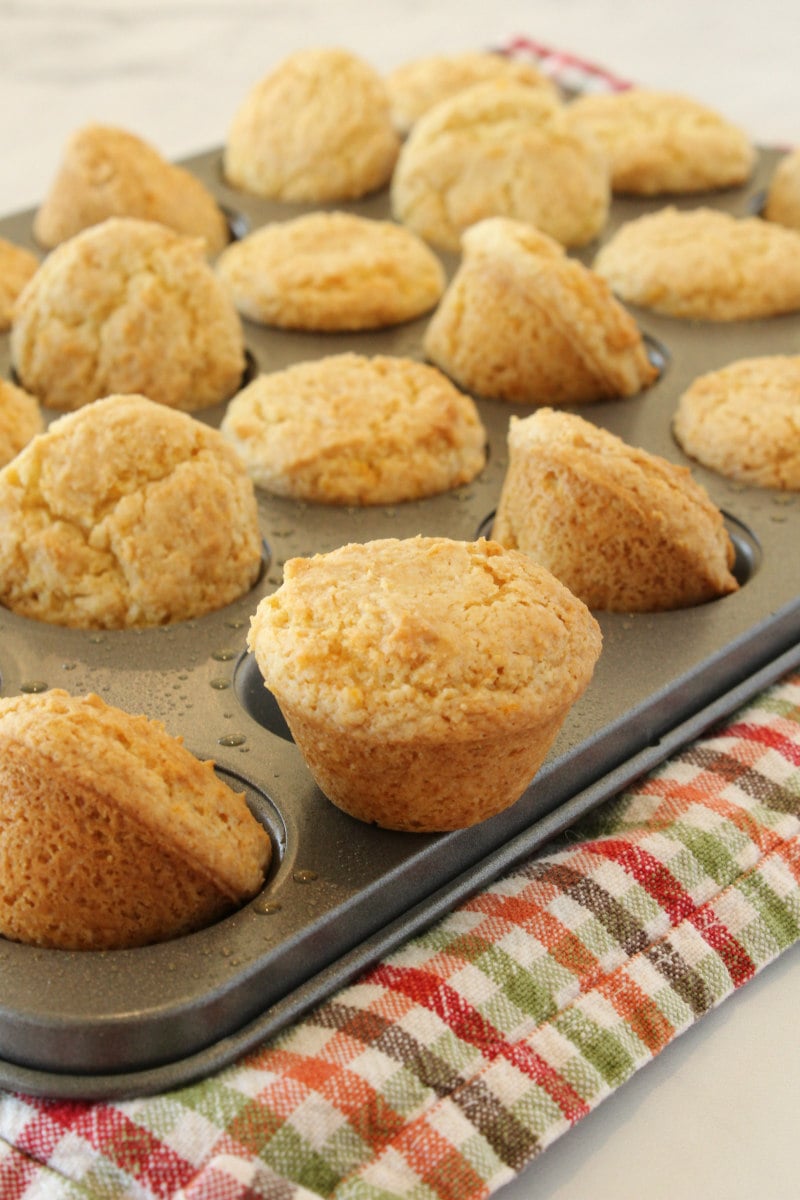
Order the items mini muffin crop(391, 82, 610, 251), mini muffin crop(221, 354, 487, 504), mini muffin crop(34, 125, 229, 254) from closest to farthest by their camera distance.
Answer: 1. mini muffin crop(221, 354, 487, 504)
2. mini muffin crop(34, 125, 229, 254)
3. mini muffin crop(391, 82, 610, 251)

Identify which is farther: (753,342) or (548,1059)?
(753,342)

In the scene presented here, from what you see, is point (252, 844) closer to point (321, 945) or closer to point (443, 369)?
point (321, 945)

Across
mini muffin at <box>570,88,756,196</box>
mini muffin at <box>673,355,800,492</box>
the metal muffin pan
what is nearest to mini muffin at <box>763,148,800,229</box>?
mini muffin at <box>570,88,756,196</box>

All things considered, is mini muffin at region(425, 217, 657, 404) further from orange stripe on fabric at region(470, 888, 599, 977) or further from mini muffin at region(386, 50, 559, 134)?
mini muffin at region(386, 50, 559, 134)

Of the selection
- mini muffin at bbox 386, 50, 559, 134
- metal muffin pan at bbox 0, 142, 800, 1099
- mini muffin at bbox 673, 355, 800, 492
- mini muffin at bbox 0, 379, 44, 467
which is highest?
mini muffin at bbox 386, 50, 559, 134

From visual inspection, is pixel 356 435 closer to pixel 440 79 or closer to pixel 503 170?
pixel 503 170

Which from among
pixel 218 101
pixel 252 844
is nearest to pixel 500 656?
pixel 252 844

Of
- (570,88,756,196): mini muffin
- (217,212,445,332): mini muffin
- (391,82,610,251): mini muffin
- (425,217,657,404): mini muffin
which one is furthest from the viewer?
(570,88,756,196): mini muffin
